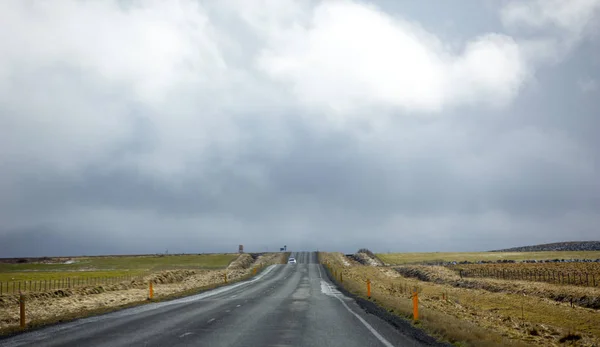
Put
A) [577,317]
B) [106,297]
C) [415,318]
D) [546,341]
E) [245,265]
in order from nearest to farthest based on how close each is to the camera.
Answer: [546,341], [415,318], [577,317], [106,297], [245,265]

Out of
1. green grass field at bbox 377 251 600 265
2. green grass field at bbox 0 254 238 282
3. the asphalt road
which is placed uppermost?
the asphalt road

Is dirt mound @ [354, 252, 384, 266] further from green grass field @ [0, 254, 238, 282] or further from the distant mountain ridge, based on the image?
the distant mountain ridge

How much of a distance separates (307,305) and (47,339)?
14595 mm

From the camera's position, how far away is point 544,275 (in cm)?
6525

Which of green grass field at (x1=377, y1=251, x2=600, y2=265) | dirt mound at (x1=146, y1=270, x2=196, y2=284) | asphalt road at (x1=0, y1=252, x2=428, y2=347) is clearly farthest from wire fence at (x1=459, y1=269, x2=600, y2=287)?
asphalt road at (x1=0, y1=252, x2=428, y2=347)

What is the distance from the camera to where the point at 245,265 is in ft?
380

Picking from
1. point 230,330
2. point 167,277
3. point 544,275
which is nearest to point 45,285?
point 167,277

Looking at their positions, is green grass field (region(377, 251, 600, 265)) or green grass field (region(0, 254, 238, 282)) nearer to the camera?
green grass field (region(0, 254, 238, 282))

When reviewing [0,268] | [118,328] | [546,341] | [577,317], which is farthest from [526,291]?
[0,268]

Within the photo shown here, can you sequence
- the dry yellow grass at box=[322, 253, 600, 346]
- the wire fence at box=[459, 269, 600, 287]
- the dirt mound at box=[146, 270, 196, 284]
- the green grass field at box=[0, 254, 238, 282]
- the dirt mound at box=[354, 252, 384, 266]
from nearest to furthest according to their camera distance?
the dry yellow grass at box=[322, 253, 600, 346], the wire fence at box=[459, 269, 600, 287], the dirt mound at box=[146, 270, 196, 284], the green grass field at box=[0, 254, 238, 282], the dirt mound at box=[354, 252, 384, 266]

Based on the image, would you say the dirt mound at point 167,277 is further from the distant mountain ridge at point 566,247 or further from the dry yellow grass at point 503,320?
the distant mountain ridge at point 566,247

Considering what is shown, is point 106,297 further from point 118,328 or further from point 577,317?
point 577,317

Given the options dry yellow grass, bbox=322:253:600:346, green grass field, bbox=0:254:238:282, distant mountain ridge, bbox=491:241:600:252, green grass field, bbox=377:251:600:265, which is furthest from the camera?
distant mountain ridge, bbox=491:241:600:252

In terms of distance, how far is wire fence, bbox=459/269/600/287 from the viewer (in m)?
56.9
